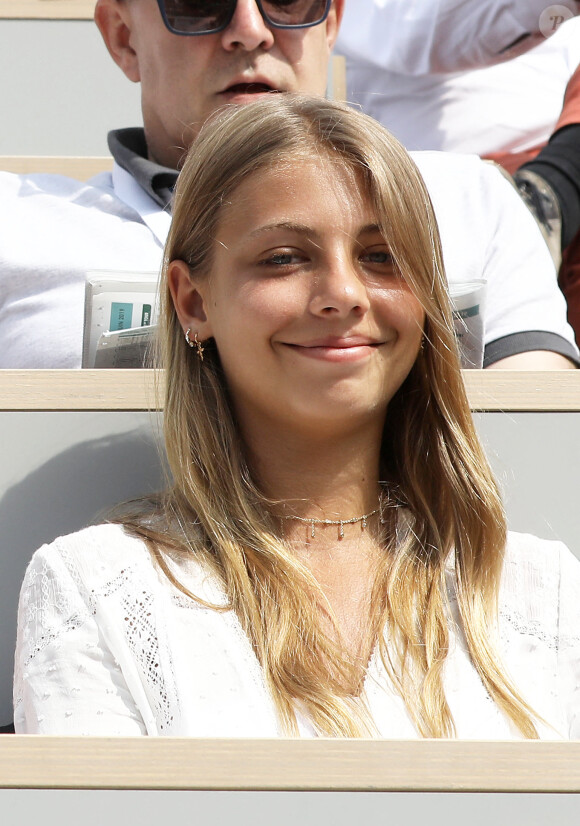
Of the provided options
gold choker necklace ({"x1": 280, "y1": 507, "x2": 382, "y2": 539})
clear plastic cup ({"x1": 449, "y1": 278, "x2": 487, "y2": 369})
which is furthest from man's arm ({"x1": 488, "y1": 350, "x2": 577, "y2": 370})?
gold choker necklace ({"x1": 280, "y1": 507, "x2": 382, "y2": 539})

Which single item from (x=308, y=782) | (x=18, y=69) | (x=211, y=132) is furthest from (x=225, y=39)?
(x=308, y=782)

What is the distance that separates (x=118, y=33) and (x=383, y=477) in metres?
1.02

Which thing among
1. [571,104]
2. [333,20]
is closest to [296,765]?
[333,20]

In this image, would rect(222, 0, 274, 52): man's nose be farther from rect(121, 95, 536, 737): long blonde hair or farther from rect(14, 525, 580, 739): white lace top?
rect(14, 525, 580, 739): white lace top

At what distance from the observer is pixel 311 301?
1142mm

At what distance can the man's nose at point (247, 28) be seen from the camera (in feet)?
5.65

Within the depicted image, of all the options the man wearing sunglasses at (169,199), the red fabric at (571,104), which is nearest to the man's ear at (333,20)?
the man wearing sunglasses at (169,199)

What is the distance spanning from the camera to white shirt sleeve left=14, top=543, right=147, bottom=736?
1014 mm

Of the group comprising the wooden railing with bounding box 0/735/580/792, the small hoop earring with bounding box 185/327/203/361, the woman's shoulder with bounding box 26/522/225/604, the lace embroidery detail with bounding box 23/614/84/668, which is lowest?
the wooden railing with bounding box 0/735/580/792

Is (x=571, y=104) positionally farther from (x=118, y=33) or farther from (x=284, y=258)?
(x=284, y=258)

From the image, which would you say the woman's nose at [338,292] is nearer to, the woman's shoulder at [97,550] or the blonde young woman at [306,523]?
the blonde young woman at [306,523]

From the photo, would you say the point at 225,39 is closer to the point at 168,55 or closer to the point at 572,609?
the point at 168,55

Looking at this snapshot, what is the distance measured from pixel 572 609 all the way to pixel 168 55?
3.57ft

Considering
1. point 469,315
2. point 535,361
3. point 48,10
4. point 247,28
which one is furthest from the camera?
point 48,10
